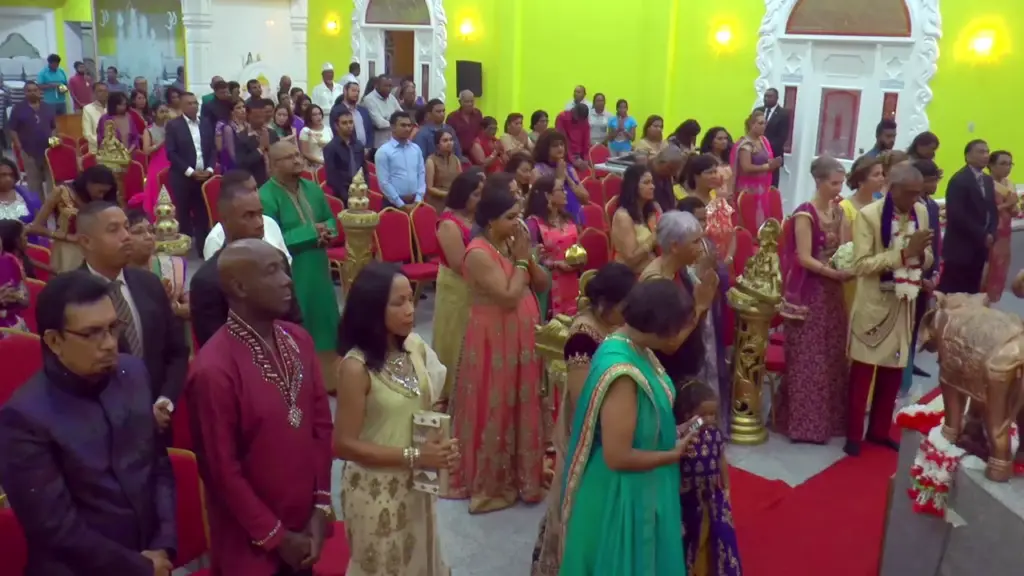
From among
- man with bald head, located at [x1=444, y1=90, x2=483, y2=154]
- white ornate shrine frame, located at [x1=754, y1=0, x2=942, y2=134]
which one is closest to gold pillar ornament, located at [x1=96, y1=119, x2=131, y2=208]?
man with bald head, located at [x1=444, y1=90, x2=483, y2=154]

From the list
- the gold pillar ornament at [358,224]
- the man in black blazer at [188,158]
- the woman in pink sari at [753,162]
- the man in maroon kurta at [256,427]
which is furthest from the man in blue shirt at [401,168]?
the man in maroon kurta at [256,427]

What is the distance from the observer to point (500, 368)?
347 cm

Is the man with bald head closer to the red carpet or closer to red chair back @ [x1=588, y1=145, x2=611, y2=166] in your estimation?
red chair back @ [x1=588, y1=145, x2=611, y2=166]

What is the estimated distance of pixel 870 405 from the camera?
452 cm

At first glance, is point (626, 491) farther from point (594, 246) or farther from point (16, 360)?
point (594, 246)

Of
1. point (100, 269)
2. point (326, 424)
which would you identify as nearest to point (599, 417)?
point (326, 424)

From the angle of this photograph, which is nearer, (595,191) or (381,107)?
(595,191)

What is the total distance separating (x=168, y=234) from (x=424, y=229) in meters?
2.21

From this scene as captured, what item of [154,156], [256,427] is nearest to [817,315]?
[256,427]

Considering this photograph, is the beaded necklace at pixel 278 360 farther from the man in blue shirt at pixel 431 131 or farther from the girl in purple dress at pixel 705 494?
the man in blue shirt at pixel 431 131

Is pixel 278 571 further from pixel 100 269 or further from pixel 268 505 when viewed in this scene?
pixel 100 269

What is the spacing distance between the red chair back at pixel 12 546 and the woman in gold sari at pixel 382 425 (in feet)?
2.38

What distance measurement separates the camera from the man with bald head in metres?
8.79

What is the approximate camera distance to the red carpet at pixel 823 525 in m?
3.30
